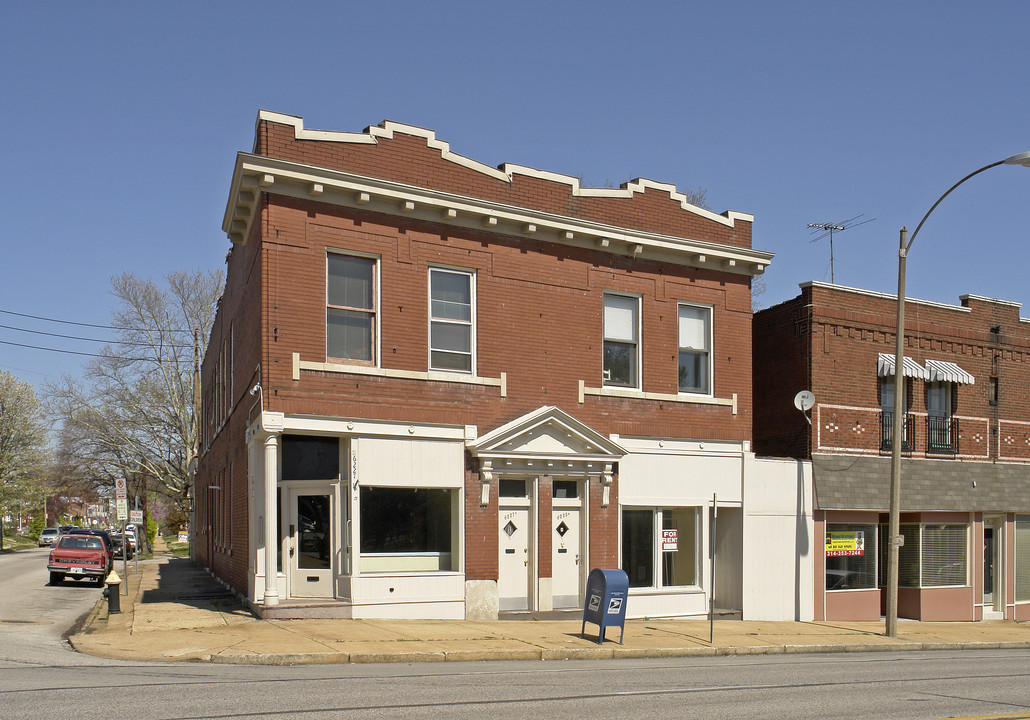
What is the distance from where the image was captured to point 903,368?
912 inches

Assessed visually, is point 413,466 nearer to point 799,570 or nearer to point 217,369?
point 799,570

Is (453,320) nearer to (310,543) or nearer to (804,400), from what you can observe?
(310,543)

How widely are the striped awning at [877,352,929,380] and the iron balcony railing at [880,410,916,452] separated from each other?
3.14ft

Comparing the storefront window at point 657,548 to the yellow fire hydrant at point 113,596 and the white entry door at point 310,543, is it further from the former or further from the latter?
the yellow fire hydrant at point 113,596

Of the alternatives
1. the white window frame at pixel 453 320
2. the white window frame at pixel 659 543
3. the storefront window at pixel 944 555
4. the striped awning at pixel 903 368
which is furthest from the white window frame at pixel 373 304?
the storefront window at pixel 944 555

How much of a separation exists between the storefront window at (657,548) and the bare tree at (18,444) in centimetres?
5567

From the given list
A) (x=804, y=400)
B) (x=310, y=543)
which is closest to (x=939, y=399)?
(x=804, y=400)

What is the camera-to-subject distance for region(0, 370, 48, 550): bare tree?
64.1 m

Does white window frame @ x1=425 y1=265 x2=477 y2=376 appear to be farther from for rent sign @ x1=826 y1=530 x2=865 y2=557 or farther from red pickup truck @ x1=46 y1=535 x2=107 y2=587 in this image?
red pickup truck @ x1=46 y1=535 x2=107 y2=587

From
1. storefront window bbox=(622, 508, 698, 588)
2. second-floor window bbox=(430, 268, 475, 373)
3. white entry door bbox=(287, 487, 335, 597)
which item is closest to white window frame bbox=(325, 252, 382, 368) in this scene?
second-floor window bbox=(430, 268, 475, 373)

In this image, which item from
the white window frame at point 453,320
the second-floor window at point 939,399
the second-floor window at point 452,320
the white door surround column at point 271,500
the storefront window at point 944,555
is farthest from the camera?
the second-floor window at point 939,399

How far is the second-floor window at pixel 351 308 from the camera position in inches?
678

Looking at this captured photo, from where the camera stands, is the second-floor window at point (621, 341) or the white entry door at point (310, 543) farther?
the second-floor window at point (621, 341)

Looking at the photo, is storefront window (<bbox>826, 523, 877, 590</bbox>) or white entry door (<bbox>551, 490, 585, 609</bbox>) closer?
white entry door (<bbox>551, 490, 585, 609</bbox>)
